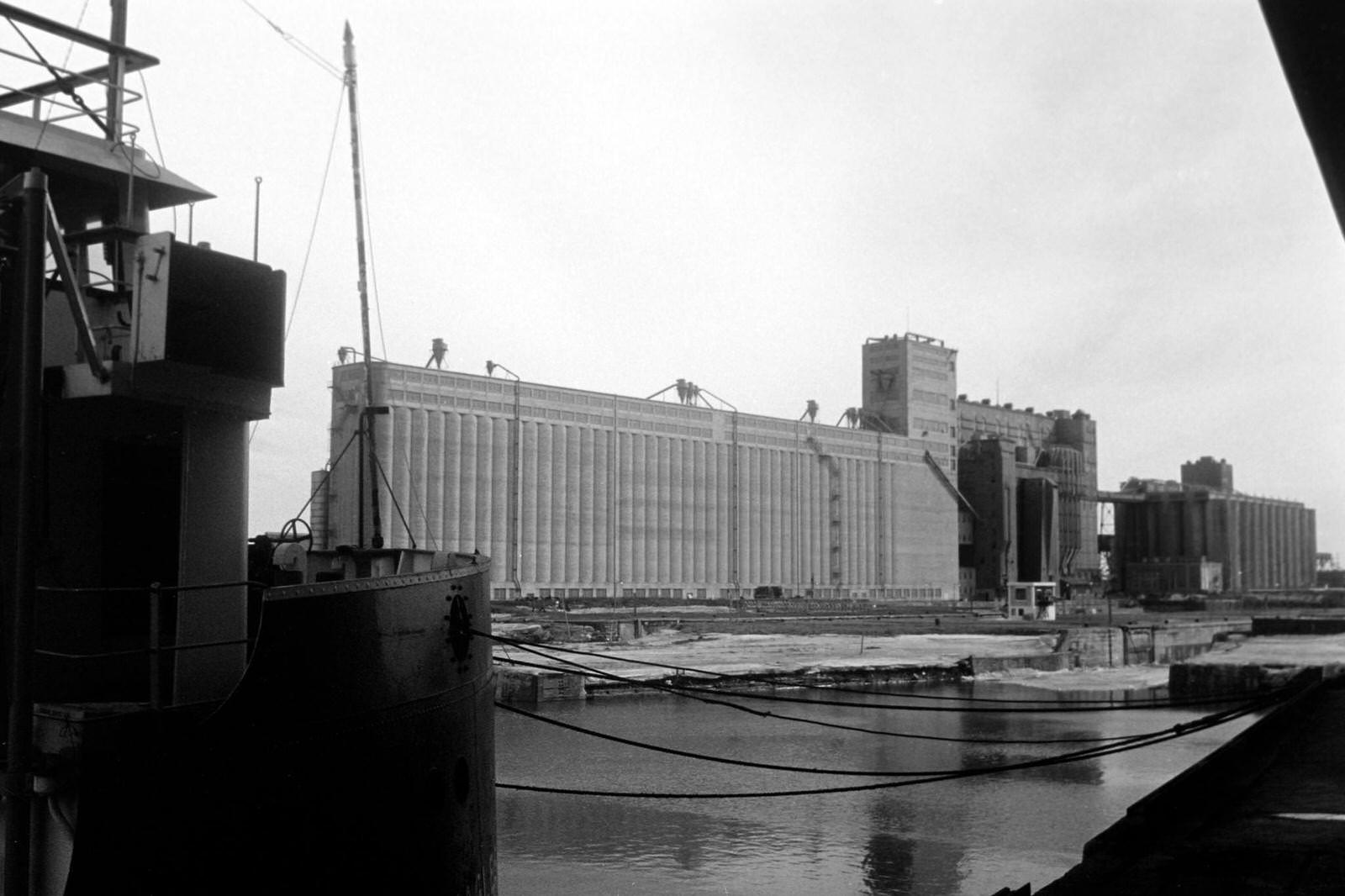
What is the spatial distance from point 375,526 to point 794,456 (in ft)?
320

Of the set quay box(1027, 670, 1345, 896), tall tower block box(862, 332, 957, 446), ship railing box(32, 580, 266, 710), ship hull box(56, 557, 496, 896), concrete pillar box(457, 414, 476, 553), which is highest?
tall tower block box(862, 332, 957, 446)

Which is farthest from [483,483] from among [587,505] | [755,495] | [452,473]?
[755,495]

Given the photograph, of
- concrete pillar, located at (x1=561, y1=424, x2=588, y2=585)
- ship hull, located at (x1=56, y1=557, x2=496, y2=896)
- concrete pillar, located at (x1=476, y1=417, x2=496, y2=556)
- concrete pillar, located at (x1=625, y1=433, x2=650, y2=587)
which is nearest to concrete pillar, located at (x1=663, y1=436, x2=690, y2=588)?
concrete pillar, located at (x1=625, y1=433, x2=650, y2=587)

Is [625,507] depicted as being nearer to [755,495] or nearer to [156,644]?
[755,495]

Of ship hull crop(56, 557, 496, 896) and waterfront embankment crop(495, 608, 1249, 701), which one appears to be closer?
ship hull crop(56, 557, 496, 896)

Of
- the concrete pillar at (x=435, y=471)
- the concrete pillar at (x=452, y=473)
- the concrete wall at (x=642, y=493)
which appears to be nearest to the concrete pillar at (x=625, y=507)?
the concrete wall at (x=642, y=493)

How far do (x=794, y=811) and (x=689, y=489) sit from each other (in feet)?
256

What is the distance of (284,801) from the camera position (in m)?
7.70

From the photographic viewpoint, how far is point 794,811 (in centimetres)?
2317

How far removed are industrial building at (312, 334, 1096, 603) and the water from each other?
1272 inches

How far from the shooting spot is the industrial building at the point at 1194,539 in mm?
156250

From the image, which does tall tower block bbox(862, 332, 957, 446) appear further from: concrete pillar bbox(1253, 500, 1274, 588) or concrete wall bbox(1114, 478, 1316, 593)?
concrete pillar bbox(1253, 500, 1274, 588)

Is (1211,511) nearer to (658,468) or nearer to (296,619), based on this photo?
(658,468)

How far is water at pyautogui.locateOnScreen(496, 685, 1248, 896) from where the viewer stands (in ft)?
58.3
